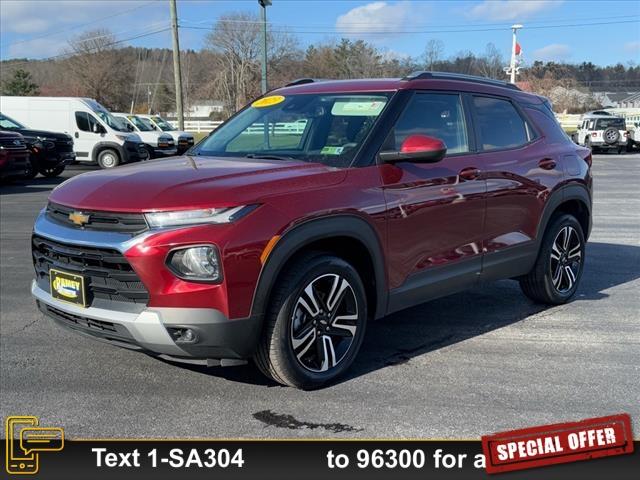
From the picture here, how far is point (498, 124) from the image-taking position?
5066 mm

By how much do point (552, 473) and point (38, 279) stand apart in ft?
10.4

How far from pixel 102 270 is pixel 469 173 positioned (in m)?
2.62

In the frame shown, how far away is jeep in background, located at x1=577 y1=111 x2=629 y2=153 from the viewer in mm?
31500

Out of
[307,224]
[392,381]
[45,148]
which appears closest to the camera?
[307,224]

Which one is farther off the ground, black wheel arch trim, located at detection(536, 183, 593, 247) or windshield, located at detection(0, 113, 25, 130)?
windshield, located at detection(0, 113, 25, 130)

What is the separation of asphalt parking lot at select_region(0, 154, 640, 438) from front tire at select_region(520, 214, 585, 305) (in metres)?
0.16

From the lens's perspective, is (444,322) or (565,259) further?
(565,259)

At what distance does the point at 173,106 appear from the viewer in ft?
262

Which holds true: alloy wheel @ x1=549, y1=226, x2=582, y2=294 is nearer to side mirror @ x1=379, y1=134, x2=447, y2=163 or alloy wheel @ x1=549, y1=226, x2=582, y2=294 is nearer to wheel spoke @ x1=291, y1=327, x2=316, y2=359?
side mirror @ x1=379, y1=134, x2=447, y2=163

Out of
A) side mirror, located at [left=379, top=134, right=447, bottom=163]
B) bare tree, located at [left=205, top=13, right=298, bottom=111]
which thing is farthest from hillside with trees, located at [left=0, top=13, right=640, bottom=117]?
side mirror, located at [left=379, top=134, right=447, bottom=163]

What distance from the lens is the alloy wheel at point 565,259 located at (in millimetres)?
5582

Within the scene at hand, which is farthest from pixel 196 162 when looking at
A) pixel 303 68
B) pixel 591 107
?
pixel 591 107

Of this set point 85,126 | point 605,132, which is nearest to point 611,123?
point 605,132

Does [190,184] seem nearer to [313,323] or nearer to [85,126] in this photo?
[313,323]
